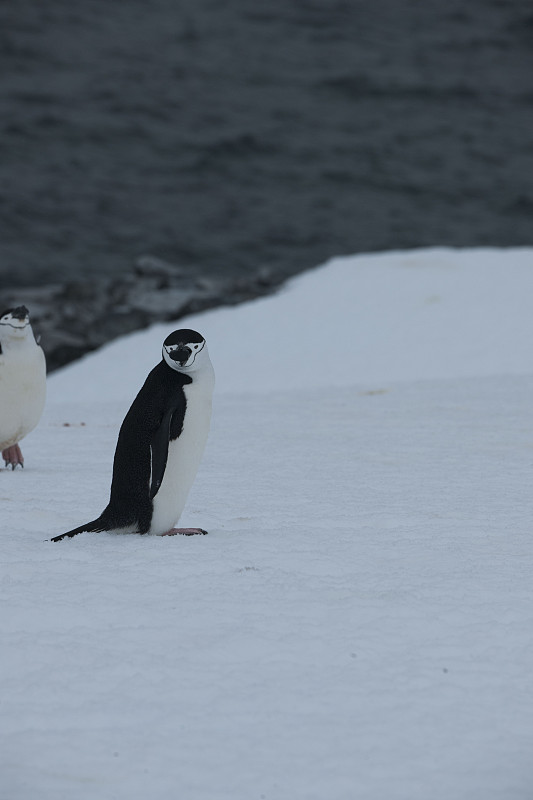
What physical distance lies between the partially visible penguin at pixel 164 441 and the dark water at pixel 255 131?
42.6 feet

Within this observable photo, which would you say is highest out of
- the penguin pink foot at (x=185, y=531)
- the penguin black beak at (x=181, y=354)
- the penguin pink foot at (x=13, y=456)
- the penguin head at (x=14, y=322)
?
the penguin black beak at (x=181, y=354)

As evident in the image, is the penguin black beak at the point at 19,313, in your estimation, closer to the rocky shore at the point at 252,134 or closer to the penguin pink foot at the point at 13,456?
the penguin pink foot at the point at 13,456

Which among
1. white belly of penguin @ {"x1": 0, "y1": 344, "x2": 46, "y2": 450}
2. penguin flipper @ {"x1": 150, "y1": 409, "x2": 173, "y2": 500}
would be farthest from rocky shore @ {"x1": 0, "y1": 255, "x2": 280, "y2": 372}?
penguin flipper @ {"x1": 150, "y1": 409, "x2": 173, "y2": 500}

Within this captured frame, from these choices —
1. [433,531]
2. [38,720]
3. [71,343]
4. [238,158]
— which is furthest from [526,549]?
[238,158]

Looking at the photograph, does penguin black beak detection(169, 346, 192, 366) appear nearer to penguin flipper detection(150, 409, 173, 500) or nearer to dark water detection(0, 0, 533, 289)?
penguin flipper detection(150, 409, 173, 500)

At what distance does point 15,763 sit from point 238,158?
1939 cm

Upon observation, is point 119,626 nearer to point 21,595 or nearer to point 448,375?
point 21,595

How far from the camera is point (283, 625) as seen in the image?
2.74 meters

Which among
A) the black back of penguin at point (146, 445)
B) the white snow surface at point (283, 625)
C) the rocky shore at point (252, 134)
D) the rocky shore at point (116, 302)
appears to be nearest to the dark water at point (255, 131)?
the rocky shore at point (252, 134)

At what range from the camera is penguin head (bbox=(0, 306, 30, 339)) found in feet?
14.5

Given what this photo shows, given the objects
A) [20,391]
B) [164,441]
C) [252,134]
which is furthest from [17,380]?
[252,134]

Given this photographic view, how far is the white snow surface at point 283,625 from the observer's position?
7.13 ft

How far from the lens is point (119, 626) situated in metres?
2.73

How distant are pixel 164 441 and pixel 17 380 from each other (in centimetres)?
136
